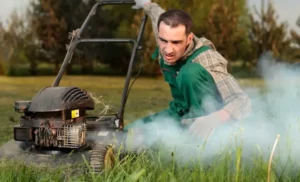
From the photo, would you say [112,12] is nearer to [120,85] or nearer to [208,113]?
[120,85]

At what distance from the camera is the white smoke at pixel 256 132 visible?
2.01m

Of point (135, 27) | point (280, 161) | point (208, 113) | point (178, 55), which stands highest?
point (135, 27)

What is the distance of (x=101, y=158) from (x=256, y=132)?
25.9 inches

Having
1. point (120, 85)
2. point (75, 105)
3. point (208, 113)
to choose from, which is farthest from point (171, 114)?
point (120, 85)

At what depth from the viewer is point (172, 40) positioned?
221cm

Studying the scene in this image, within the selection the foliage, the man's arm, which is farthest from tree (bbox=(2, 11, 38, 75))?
the man's arm

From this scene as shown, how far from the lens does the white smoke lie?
2006mm

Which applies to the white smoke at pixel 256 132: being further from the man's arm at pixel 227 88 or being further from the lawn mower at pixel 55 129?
the lawn mower at pixel 55 129

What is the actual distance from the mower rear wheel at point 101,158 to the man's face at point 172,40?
0.52 m

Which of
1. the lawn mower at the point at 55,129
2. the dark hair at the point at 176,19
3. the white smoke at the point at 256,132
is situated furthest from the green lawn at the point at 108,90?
the lawn mower at the point at 55,129

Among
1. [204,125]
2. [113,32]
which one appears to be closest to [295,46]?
[113,32]

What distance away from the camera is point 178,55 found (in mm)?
2285

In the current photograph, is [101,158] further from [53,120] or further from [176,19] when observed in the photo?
[176,19]

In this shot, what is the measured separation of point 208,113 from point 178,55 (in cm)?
25
